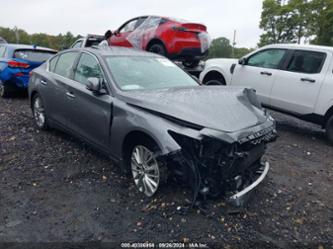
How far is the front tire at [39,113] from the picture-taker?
527cm

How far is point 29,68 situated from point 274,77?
632cm

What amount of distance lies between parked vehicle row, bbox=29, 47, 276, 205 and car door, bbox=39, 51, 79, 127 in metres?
0.02

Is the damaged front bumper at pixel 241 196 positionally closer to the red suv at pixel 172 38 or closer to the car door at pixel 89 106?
the car door at pixel 89 106

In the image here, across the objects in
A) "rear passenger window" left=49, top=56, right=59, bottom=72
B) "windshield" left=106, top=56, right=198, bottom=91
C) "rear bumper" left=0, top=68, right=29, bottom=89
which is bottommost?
"rear bumper" left=0, top=68, right=29, bottom=89

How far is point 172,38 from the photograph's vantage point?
802cm

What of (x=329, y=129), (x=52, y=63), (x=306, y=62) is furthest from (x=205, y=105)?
(x=306, y=62)

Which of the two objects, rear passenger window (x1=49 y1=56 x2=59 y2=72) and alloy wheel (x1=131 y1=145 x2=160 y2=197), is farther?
rear passenger window (x1=49 y1=56 x2=59 y2=72)

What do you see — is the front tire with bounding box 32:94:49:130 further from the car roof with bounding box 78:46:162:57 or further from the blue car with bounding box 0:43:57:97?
the blue car with bounding box 0:43:57:97

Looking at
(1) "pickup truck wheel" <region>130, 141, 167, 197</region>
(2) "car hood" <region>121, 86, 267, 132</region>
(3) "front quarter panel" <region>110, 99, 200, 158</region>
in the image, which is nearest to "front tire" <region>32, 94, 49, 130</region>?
(3) "front quarter panel" <region>110, 99, 200, 158</region>

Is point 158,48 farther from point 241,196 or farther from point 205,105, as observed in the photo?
point 241,196

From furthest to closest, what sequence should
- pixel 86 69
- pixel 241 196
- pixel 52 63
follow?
pixel 52 63
pixel 86 69
pixel 241 196

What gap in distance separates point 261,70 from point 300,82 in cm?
95

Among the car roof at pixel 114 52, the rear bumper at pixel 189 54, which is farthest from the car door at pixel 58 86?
the rear bumper at pixel 189 54

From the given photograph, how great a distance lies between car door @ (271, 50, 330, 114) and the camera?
5676 mm
